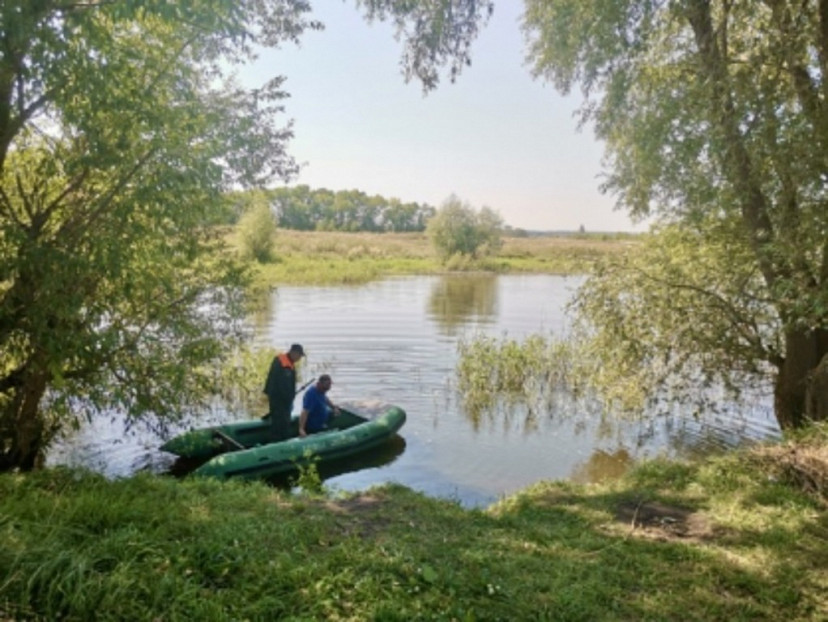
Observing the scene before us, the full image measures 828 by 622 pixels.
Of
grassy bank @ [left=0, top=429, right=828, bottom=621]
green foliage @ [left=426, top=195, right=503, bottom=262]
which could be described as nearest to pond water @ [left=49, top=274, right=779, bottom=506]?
grassy bank @ [left=0, top=429, right=828, bottom=621]

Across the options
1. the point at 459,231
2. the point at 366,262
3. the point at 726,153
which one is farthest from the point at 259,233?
the point at 726,153

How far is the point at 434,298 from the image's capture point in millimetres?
27656

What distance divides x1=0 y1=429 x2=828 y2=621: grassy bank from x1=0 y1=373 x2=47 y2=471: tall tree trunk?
82.7 inches

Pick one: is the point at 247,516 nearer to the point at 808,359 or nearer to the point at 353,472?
the point at 353,472

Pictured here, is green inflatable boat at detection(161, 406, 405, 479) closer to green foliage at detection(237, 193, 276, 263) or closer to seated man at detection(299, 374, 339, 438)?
seated man at detection(299, 374, 339, 438)

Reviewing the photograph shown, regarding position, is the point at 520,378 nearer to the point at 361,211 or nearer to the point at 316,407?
the point at 316,407

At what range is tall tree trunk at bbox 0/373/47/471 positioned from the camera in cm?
666

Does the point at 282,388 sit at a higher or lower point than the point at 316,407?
higher

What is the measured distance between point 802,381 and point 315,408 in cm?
664

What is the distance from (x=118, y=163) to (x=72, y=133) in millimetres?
968

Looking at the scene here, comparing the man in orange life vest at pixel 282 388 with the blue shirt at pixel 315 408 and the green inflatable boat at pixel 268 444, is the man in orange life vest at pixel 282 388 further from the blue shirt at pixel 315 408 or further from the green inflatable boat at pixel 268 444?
the blue shirt at pixel 315 408

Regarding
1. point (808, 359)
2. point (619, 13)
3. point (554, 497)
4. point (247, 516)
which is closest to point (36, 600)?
point (247, 516)

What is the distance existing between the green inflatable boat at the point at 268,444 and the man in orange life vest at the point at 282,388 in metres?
0.27

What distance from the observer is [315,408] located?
9.30m
